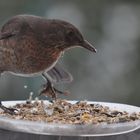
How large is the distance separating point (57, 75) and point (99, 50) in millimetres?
4433

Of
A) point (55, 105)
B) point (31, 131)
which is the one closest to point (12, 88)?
point (55, 105)

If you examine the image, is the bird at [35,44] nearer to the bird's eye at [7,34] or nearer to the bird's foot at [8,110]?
the bird's eye at [7,34]

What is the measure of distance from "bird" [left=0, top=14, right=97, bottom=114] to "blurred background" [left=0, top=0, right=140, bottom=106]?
3825mm

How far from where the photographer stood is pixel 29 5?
697cm

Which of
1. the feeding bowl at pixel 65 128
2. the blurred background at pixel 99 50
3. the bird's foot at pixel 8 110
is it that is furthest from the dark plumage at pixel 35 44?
the blurred background at pixel 99 50

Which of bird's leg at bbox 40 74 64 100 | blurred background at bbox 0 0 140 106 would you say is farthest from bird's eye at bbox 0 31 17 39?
blurred background at bbox 0 0 140 106

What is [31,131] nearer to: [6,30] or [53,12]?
[6,30]

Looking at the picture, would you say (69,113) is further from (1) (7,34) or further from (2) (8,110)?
(1) (7,34)

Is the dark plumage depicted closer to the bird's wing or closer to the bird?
the bird

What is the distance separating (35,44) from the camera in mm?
2643

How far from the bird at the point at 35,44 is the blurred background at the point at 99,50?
3825 millimetres

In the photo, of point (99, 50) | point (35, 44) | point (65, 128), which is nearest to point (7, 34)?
point (35, 44)

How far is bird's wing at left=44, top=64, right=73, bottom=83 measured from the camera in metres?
2.92

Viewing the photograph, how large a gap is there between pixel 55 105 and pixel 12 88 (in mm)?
3839
